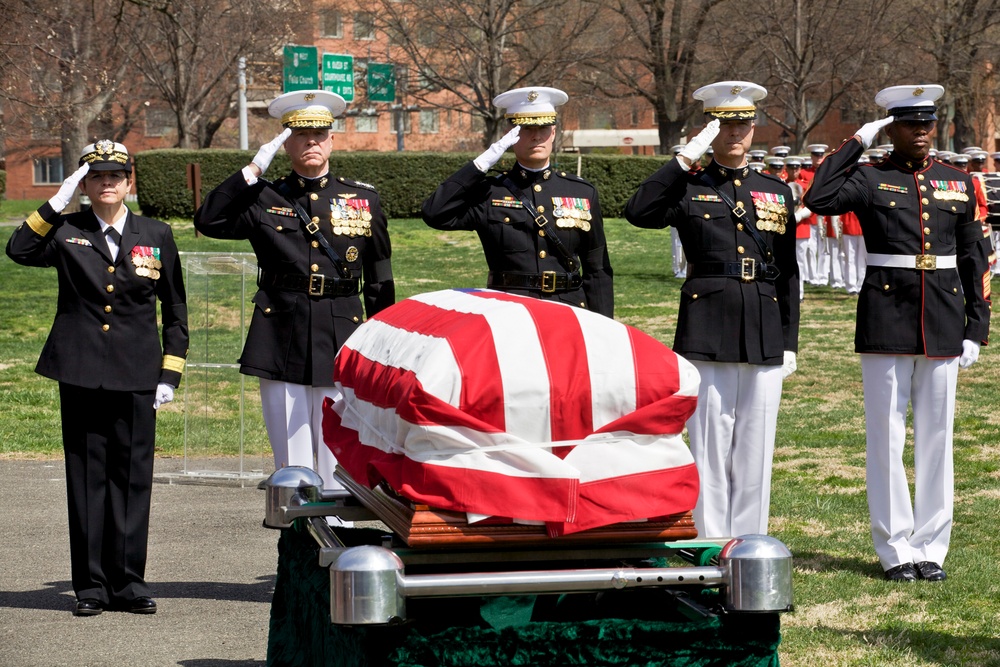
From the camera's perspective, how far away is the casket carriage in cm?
351

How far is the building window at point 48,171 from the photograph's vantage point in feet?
238

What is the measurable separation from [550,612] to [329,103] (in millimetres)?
3478

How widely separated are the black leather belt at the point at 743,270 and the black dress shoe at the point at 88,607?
126 inches

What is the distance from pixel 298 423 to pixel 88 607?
4.09 ft

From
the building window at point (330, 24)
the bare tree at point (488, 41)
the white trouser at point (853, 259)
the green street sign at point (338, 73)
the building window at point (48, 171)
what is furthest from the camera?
the building window at point (48, 171)

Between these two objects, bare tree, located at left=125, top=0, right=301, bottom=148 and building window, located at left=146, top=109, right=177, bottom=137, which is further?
building window, located at left=146, top=109, right=177, bottom=137

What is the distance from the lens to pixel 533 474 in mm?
3658

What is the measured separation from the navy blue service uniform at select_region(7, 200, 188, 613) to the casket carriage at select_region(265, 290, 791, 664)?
2.78 m

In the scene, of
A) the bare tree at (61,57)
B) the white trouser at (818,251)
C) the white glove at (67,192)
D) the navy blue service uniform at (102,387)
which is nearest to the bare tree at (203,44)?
the bare tree at (61,57)

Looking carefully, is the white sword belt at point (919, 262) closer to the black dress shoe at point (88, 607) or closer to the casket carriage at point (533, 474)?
the casket carriage at point (533, 474)

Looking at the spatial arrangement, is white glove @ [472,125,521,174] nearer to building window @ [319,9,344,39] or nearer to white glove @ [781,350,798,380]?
white glove @ [781,350,798,380]

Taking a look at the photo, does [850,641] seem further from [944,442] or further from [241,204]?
[241,204]

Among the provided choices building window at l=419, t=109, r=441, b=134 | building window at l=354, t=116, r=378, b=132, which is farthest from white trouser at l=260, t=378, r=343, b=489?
building window at l=354, t=116, r=378, b=132

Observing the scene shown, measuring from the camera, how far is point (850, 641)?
5922 millimetres
